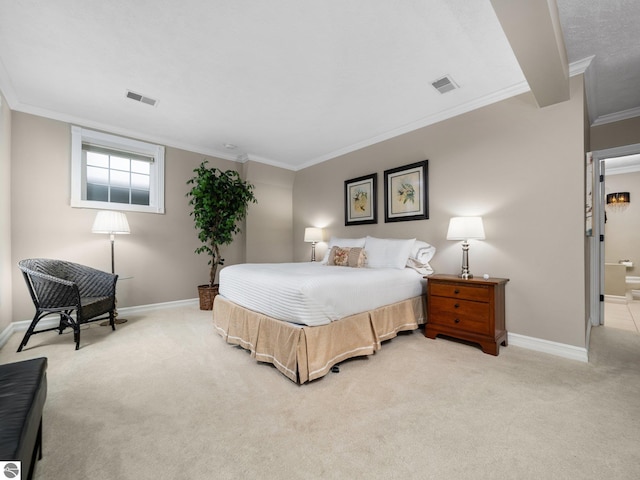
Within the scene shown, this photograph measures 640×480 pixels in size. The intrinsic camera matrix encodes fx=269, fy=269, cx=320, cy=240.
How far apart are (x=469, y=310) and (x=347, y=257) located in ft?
4.95

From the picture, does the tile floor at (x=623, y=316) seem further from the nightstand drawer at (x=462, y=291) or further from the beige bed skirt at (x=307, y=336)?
the beige bed skirt at (x=307, y=336)

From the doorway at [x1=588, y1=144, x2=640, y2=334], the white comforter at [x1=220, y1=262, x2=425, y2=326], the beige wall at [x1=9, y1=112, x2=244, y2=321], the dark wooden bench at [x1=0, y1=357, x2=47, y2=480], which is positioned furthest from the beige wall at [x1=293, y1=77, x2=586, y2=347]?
the beige wall at [x1=9, y1=112, x2=244, y2=321]

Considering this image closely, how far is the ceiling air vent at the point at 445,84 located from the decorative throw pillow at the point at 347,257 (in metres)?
1.99

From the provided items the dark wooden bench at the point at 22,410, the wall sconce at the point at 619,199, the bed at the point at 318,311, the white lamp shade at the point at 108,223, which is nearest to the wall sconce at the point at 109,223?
the white lamp shade at the point at 108,223

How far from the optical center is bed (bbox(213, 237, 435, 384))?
6.69ft

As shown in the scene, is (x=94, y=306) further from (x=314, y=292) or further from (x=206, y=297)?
(x=314, y=292)

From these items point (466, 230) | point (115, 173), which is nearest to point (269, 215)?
point (115, 173)

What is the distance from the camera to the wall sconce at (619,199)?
223 inches

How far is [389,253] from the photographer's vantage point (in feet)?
11.0

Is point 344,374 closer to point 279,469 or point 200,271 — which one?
point 279,469

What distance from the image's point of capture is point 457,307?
9.03ft

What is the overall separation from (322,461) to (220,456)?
19.8 inches

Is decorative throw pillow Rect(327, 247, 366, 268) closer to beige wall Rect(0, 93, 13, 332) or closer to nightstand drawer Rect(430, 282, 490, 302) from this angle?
nightstand drawer Rect(430, 282, 490, 302)

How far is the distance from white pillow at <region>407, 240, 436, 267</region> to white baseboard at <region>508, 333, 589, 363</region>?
1.14m
